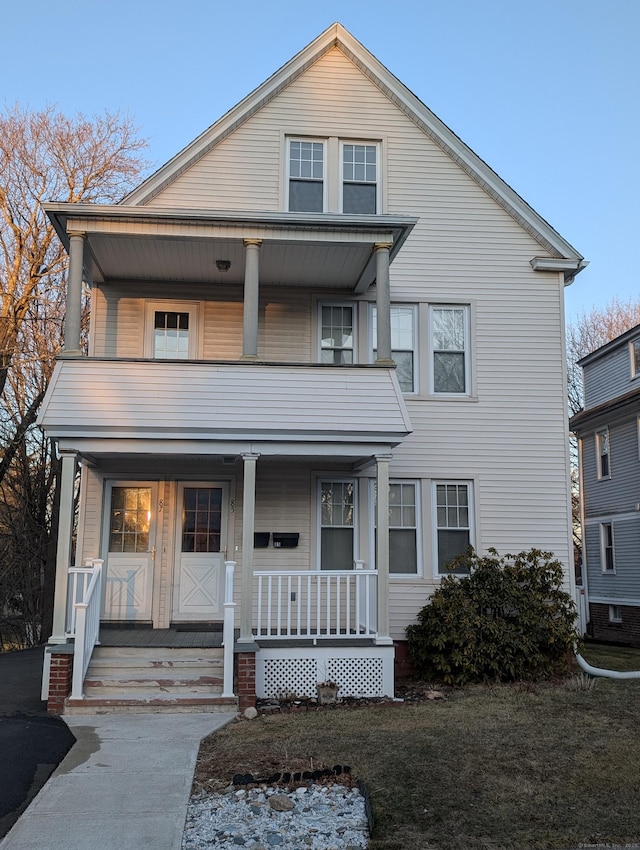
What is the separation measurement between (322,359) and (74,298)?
13.5ft

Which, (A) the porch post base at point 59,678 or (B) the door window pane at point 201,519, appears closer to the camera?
(A) the porch post base at point 59,678

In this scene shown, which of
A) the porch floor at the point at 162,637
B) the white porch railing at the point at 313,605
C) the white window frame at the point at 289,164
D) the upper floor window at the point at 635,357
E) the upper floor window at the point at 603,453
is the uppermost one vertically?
the white window frame at the point at 289,164

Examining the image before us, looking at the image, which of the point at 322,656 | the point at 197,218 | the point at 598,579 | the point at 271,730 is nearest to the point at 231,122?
the point at 197,218

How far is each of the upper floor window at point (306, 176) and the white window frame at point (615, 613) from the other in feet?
53.1

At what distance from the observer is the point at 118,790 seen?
20.3 feet

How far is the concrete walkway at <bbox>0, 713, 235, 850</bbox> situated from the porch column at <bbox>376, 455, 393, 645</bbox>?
2.53 meters

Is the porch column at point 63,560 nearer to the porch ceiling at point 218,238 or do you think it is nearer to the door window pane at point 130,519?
the door window pane at point 130,519

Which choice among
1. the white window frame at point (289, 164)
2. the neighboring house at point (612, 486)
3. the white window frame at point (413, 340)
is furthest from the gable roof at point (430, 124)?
the neighboring house at point (612, 486)

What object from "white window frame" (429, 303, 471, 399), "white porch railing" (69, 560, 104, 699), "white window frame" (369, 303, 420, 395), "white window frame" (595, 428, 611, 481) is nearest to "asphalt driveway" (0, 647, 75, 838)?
"white porch railing" (69, 560, 104, 699)

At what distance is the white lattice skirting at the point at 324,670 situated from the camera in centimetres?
984

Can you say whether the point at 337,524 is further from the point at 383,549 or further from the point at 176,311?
the point at 176,311

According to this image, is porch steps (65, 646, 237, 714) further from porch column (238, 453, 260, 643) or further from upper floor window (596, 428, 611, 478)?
upper floor window (596, 428, 611, 478)

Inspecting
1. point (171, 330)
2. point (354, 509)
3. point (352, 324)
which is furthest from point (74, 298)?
point (354, 509)

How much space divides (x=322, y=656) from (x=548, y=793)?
4292 mm
